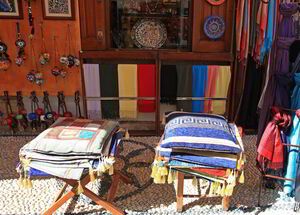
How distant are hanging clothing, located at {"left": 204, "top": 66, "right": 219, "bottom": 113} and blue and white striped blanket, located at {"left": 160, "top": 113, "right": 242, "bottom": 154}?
93cm

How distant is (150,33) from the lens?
3115mm

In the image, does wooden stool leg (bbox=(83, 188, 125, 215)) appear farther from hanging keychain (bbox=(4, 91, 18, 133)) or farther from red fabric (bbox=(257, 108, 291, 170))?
hanging keychain (bbox=(4, 91, 18, 133))

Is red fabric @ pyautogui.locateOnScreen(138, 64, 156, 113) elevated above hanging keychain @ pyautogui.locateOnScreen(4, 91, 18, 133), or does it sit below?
above

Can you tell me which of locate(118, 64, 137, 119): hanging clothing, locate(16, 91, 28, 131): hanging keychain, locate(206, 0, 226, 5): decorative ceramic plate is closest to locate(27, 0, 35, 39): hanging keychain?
locate(16, 91, 28, 131): hanging keychain

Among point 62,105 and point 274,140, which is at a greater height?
point 274,140

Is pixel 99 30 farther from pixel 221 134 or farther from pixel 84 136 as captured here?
pixel 221 134

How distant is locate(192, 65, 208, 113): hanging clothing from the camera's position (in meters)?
2.97

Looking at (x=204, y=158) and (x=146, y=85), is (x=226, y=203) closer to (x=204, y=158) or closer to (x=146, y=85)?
(x=204, y=158)

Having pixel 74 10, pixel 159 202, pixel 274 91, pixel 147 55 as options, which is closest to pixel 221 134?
pixel 274 91

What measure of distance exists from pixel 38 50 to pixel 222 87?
186cm

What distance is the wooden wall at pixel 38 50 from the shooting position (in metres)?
3.12

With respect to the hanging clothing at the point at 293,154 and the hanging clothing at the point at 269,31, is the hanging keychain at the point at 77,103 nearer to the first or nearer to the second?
the hanging clothing at the point at 269,31

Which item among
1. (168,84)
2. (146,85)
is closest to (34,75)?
(146,85)

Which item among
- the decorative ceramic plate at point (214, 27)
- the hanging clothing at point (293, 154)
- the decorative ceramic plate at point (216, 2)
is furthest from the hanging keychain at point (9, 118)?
the hanging clothing at point (293, 154)
